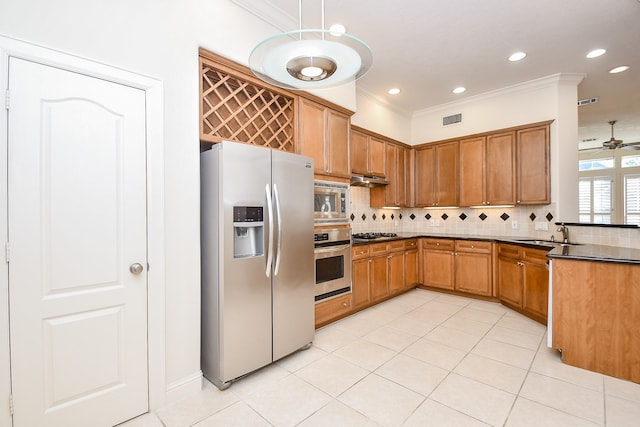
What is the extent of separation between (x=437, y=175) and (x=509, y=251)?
167cm

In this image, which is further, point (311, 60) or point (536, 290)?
point (536, 290)

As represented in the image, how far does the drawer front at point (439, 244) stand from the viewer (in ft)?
15.1

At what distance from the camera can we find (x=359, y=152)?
4301 mm

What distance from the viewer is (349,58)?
1.57 metres

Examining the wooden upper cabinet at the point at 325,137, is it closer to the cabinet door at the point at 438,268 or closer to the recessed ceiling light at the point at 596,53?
the cabinet door at the point at 438,268

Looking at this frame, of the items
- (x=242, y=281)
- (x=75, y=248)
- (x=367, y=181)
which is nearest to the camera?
(x=75, y=248)

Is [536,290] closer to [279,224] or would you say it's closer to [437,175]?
[437,175]

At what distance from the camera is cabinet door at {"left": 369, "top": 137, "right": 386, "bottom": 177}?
4.51 meters

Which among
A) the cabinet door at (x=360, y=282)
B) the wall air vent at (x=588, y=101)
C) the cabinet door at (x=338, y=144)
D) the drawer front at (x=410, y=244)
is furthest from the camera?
the wall air vent at (x=588, y=101)

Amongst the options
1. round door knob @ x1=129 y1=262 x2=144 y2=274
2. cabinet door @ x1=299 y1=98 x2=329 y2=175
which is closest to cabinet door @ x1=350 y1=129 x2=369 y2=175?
cabinet door @ x1=299 y1=98 x2=329 y2=175

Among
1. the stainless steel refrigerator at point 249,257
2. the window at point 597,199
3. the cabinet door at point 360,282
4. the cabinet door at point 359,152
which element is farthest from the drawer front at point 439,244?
the window at point 597,199

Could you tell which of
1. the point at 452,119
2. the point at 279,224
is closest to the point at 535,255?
the point at 452,119

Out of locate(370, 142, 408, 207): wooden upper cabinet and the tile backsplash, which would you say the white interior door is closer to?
the tile backsplash

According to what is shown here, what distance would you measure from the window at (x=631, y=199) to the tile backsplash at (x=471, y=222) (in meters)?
5.85
